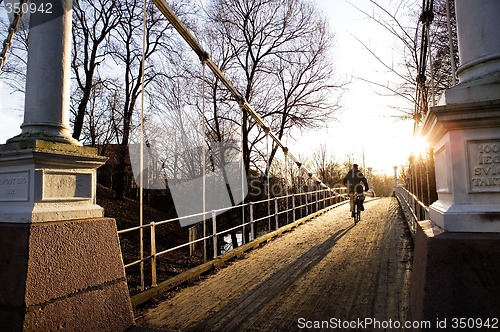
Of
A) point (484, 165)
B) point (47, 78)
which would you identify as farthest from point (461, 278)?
point (47, 78)

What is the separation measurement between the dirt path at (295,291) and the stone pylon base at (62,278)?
20.5 inches

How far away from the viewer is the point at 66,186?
101 inches

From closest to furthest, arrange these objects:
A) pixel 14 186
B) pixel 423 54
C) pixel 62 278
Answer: pixel 62 278 < pixel 14 186 < pixel 423 54

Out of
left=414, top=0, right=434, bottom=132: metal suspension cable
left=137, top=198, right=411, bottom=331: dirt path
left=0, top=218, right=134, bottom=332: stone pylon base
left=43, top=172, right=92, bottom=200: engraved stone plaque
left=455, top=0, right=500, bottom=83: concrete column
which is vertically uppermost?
left=414, top=0, right=434, bottom=132: metal suspension cable

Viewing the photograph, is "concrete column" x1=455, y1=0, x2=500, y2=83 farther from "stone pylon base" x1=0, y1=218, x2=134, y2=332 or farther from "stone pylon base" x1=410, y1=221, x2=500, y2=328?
"stone pylon base" x1=0, y1=218, x2=134, y2=332

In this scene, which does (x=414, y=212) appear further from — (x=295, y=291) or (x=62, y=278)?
(x=62, y=278)

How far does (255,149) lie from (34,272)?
556 inches

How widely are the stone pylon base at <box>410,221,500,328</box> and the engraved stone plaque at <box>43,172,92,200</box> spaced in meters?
2.42

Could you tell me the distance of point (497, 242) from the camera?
5.78 feet

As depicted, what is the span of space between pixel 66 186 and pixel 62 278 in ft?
2.15

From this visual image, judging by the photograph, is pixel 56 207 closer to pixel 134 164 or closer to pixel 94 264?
pixel 94 264

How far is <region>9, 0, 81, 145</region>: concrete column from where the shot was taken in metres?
2.61

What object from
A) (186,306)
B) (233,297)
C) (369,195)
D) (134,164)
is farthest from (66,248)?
(369,195)

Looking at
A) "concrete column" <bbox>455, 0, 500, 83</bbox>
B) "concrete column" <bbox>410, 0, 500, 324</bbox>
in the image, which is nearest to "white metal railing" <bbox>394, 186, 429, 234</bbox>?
"concrete column" <bbox>410, 0, 500, 324</bbox>
